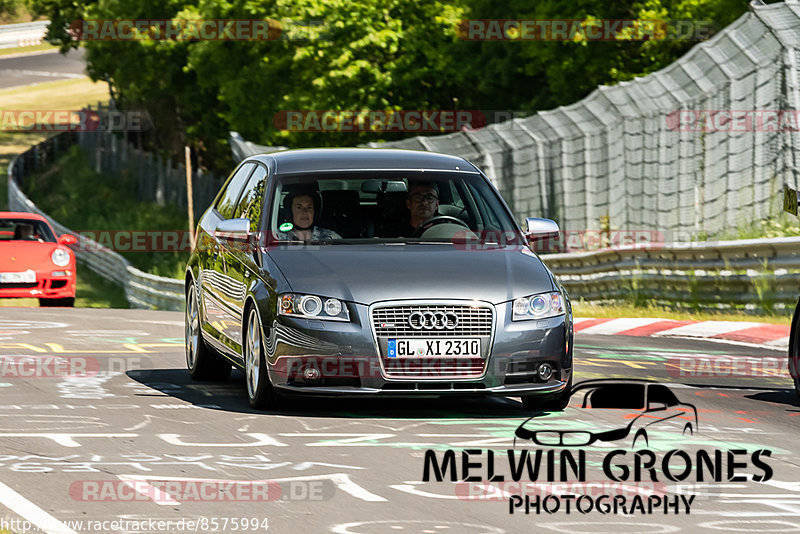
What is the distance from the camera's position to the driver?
1085cm

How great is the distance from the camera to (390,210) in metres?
10.9

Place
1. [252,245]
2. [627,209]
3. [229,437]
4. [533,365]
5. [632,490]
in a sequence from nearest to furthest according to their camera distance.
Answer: [632,490] < [229,437] < [533,365] < [252,245] < [627,209]

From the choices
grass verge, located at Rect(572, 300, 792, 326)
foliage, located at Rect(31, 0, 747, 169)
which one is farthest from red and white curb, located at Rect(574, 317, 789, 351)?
foliage, located at Rect(31, 0, 747, 169)

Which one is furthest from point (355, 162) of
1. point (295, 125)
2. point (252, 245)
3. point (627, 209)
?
point (295, 125)

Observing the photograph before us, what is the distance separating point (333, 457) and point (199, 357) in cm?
386

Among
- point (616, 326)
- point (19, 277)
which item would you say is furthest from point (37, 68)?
point (616, 326)

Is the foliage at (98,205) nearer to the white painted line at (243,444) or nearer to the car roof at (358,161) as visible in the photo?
the car roof at (358,161)

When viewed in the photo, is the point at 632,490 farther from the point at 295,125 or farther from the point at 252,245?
the point at 295,125

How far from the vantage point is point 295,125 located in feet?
149

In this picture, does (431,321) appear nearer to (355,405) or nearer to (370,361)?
(370,361)

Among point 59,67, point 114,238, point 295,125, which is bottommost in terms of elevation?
point 114,238

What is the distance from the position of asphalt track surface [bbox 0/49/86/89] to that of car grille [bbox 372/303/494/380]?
318ft

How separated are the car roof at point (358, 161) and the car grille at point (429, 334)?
170 centimetres

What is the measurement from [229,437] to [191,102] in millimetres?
48706
